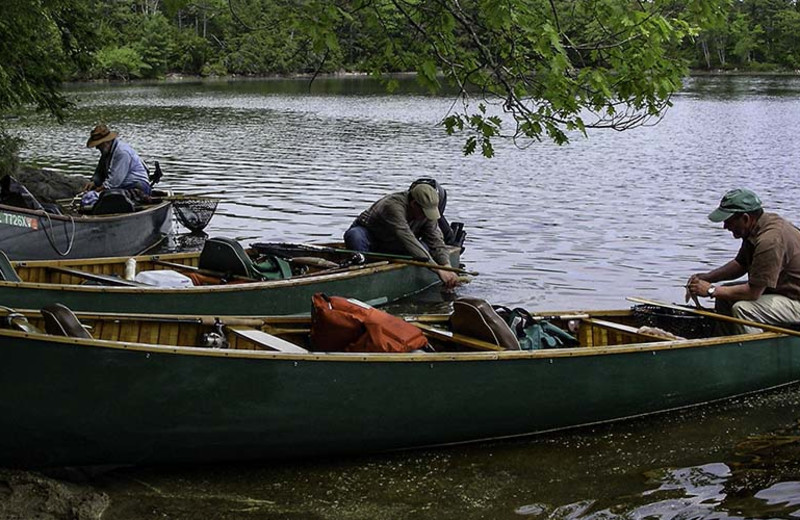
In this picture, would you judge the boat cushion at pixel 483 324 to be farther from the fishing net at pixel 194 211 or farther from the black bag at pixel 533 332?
the fishing net at pixel 194 211

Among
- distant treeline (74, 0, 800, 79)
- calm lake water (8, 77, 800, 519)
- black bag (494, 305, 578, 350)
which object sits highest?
distant treeline (74, 0, 800, 79)

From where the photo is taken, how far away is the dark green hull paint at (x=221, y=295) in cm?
949

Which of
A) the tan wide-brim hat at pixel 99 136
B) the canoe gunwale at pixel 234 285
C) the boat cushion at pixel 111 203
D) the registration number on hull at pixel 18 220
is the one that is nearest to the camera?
the canoe gunwale at pixel 234 285

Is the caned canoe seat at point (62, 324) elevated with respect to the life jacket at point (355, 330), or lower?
elevated

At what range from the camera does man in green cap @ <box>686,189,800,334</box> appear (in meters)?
8.57

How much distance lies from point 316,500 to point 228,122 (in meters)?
40.5

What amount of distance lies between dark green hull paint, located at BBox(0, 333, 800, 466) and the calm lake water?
0.22 meters

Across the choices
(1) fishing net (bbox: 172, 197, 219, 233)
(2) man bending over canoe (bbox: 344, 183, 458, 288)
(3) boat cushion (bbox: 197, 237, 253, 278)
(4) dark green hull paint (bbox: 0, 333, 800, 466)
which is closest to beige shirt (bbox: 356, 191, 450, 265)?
(2) man bending over canoe (bbox: 344, 183, 458, 288)

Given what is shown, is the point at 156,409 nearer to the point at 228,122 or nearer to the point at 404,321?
the point at 404,321

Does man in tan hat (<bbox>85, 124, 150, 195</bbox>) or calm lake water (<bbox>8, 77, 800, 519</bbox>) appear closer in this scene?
calm lake water (<bbox>8, 77, 800, 519</bbox>)

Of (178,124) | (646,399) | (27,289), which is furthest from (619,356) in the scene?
(178,124)

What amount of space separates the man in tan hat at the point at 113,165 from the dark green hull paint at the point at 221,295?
572cm

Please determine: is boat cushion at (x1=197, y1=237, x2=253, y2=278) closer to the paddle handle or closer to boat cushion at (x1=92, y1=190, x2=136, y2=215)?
the paddle handle

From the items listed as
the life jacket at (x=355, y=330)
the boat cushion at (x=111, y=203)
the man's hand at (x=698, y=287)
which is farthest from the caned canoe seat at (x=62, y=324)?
the boat cushion at (x=111, y=203)
